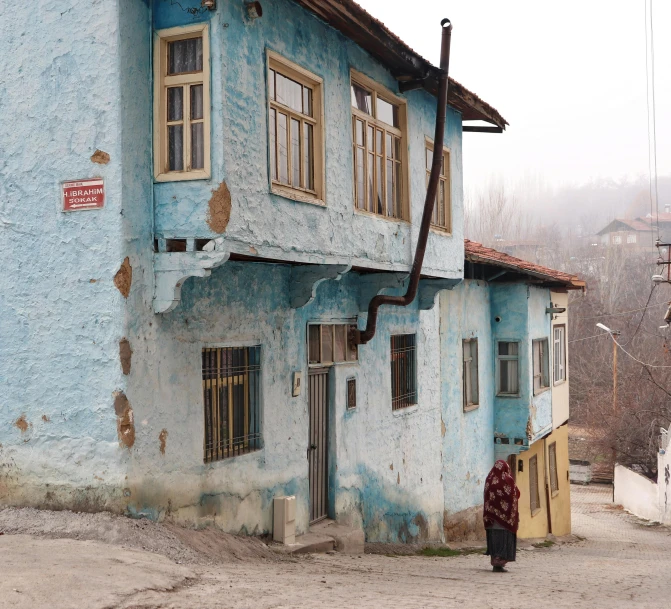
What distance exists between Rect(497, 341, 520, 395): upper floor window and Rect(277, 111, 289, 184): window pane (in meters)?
9.90

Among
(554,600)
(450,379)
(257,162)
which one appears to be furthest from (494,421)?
(257,162)

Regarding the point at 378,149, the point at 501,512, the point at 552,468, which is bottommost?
the point at 552,468

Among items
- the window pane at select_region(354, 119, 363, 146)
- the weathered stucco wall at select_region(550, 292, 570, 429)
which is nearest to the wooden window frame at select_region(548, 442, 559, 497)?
the weathered stucco wall at select_region(550, 292, 570, 429)

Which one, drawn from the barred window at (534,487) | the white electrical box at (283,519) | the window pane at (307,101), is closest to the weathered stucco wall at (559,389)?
the barred window at (534,487)

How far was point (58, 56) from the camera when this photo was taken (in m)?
7.55

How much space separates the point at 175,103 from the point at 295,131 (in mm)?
1652

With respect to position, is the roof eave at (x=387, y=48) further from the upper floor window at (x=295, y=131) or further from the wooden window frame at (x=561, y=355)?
the wooden window frame at (x=561, y=355)

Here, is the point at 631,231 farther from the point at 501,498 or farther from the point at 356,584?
the point at 356,584

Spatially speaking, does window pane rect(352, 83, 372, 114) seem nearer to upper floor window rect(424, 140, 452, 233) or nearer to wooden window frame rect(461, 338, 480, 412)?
upper floor window rect(424, 140, 452, 233)

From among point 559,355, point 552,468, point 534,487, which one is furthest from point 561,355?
point 534,487

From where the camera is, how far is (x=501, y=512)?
9734 millimetres

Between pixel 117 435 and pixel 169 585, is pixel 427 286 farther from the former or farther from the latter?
pixel 169 585

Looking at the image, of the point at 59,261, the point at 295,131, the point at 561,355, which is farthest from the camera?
the point at 561,355

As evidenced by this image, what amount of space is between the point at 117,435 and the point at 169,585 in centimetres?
154
